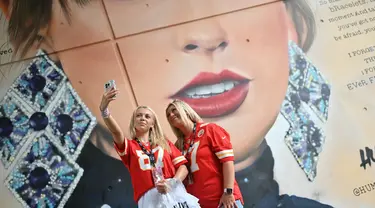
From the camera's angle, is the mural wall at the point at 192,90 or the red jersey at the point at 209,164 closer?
the red jersey at the point at 209,164

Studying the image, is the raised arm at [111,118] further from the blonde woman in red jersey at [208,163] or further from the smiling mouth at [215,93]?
the smiling mouth at [215,93]

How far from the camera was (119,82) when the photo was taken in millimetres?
2812

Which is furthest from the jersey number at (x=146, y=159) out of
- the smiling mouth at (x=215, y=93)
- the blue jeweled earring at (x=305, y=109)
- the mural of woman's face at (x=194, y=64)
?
the blue jeweled earring at (x=305, y=109)

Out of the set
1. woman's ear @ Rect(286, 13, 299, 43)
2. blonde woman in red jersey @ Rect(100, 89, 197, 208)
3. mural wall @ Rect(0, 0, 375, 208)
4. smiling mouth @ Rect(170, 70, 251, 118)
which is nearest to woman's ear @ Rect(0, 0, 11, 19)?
mural wall @ Rect(0, 0, 375, 208)

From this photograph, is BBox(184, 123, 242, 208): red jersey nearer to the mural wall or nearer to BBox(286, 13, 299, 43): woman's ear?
the mural wall

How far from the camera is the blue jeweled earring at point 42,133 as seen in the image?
2.60 meters

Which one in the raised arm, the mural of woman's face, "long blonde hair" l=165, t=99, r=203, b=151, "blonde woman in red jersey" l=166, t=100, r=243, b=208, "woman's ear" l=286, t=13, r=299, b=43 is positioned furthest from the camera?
"woman's ear" l=286, t=13, r=299, b=43

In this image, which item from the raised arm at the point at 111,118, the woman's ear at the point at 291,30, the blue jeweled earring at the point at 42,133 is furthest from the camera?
the woman's ear at the point at 291,30

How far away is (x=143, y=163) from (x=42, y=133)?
0.99m

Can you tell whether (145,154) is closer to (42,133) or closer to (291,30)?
(42,133)

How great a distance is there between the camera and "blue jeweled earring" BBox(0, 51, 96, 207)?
8.54ft

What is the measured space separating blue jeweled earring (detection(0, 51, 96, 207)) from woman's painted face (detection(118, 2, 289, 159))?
41 cm

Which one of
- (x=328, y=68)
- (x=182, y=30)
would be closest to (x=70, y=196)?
(x=182, y=30)

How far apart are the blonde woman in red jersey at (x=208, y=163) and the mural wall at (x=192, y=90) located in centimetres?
62
